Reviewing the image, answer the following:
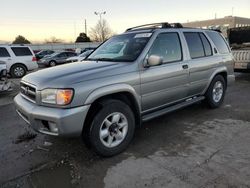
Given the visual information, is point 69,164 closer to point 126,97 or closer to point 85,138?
point 85,138

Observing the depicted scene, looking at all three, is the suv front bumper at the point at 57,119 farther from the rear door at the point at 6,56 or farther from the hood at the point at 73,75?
the rear door at the point at 6,56

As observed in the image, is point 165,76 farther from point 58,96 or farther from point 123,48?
point 58,96

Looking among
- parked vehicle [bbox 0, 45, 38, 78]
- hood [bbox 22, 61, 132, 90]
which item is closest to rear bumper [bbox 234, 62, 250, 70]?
hood [bbox 22, 61, 132, 90]

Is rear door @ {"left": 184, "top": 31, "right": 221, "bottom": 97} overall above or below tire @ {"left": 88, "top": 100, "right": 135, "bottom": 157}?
above

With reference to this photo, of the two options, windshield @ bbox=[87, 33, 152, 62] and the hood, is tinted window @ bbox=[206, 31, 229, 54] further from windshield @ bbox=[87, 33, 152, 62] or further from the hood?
the hood

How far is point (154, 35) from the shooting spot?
14.4 ft

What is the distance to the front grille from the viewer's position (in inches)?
144

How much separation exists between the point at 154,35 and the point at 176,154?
2.01 meters

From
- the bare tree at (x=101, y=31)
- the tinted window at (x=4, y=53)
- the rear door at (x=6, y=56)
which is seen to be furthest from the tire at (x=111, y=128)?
the bare tree at (x=101, y=31)

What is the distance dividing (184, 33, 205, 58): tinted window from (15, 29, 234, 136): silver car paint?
119 millimetres

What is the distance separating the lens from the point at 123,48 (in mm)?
4516

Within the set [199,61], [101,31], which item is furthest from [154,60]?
[101,31]

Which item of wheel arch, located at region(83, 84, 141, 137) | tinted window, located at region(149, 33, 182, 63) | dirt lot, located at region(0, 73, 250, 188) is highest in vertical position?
tinted window, located at region(149, 33, 182, 63)

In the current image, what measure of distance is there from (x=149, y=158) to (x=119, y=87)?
113 centimetres
